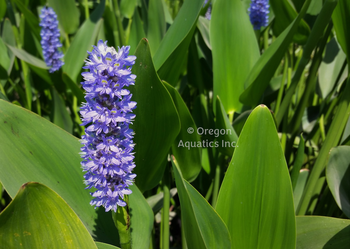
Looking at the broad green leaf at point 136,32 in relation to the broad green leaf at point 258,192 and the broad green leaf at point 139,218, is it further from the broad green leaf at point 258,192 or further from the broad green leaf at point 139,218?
the broad green leaf at point 258,192

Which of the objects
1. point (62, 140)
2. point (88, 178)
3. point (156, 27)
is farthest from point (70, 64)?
point (88, 178)

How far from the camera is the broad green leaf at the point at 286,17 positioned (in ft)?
4.62

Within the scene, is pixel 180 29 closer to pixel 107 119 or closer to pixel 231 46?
pixel 231 46

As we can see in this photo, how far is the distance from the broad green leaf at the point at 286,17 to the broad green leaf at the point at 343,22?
28cm

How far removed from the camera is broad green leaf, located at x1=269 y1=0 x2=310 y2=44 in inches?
55.5

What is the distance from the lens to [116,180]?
2.45 ft

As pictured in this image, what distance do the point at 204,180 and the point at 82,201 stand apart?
82 centimetres

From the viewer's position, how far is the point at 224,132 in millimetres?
1167

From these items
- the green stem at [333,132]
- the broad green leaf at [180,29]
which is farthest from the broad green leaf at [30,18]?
the green stem at [333,132]

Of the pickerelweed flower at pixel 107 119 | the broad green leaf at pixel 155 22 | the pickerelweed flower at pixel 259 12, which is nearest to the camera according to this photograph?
the pickerelweed flower at pixel 107 119

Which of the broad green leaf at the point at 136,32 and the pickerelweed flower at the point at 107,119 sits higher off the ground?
the broad green leaf at the point at 136,32

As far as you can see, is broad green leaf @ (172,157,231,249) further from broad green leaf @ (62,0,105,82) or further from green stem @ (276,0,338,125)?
broad green leaf @ (62,0,105,82)

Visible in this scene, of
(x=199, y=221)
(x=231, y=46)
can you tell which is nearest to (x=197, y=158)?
(x=199, y=221)

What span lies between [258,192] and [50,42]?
4.75ft
